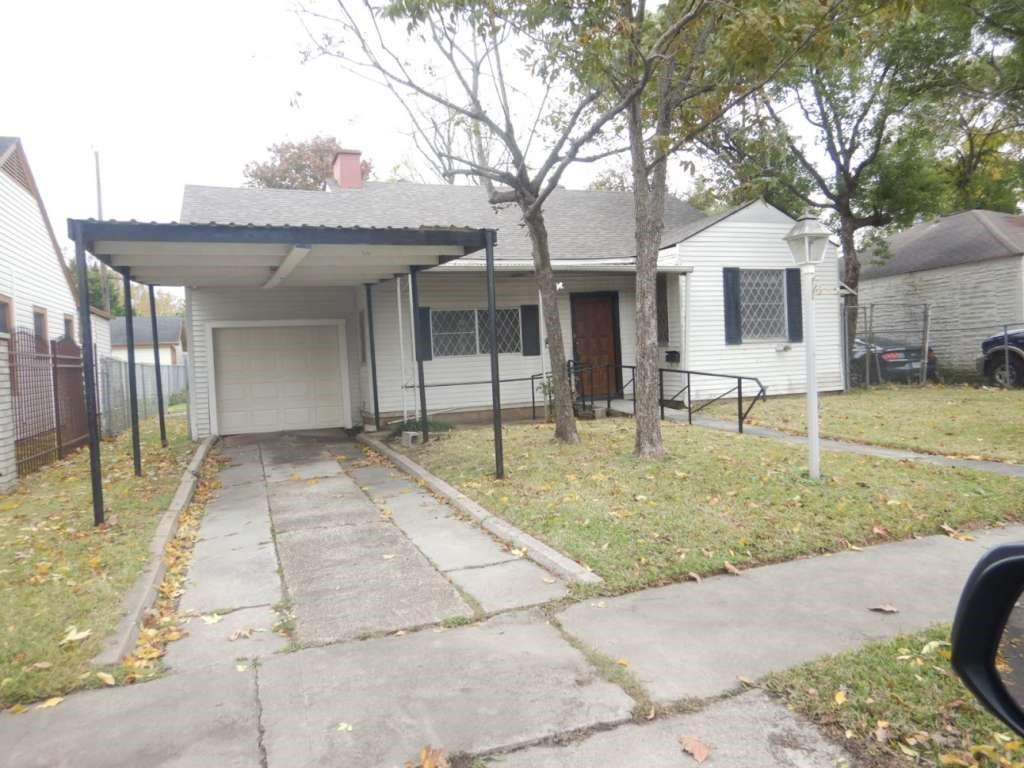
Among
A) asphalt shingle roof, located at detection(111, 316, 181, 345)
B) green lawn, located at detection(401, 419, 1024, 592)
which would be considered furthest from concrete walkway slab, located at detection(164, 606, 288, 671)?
asphalt shingle roof, located at detection(111, 316, 181, 345)

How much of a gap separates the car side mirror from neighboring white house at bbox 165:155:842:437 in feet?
36.7

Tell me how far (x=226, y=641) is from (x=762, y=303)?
43.0ft

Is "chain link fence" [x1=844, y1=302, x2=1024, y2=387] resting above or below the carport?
below

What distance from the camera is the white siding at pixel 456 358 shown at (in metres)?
13.2

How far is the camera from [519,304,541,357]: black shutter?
14039 millimetres

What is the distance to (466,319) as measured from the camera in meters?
13.7

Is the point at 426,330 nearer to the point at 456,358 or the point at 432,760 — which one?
the point at 456,358

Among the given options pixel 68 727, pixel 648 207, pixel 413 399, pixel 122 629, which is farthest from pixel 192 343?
pixel 68 727

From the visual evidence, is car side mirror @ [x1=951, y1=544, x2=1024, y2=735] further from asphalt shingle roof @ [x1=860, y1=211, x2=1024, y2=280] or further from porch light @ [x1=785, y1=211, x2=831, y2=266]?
asphalt shingle roof @ [x1=860, y1=211, x2=1024, y2=280]

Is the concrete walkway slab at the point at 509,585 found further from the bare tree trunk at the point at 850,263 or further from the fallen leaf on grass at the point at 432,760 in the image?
the bare tree trunk at the point at 850,263

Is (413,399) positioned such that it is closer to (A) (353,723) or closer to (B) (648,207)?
(B) (648,207)

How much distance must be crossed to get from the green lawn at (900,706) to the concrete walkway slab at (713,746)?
0.12 m

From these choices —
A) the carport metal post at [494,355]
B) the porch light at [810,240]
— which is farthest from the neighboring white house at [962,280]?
the carport metal post at [494,355]

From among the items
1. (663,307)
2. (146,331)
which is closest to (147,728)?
(663,307)
